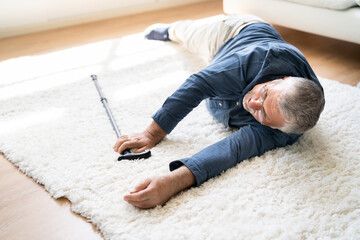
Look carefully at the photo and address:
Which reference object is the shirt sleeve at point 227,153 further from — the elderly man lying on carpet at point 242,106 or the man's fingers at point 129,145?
the man's fingers at point 129,145

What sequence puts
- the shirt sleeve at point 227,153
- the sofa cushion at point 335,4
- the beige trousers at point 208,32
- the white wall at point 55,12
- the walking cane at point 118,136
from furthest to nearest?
the white wall at point 55,12 → the sofa cushion at point 335,4 → the beige trousers at point 208,32 → the walking cane at point 118,136 → the shirt sleeve at point 227,153

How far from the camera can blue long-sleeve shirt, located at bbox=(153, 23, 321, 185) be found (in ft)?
4.08

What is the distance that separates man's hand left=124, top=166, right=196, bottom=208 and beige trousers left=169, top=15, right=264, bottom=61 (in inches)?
32.8

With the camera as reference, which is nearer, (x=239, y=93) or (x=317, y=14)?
(x=239, y=93)

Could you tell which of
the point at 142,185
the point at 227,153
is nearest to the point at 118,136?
the point at 142,185

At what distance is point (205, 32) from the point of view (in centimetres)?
190

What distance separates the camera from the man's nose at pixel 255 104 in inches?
47.0

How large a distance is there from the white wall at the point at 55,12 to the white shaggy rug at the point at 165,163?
0.78 metres

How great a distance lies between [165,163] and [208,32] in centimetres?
88

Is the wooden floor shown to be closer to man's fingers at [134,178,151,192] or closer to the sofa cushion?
man's fingers at [134,178,151,192]

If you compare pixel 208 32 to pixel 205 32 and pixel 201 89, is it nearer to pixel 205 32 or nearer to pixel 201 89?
pixel 205 32

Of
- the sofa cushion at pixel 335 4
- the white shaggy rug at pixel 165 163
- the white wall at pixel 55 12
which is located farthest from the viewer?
the white wall at pixel 55 12

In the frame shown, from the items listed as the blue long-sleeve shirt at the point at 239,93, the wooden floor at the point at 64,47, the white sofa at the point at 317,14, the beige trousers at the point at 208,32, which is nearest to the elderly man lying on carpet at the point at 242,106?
the blue long-sleeve shirt at the point at 239,93

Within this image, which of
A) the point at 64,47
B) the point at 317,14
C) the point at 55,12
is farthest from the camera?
the point at 55,12
